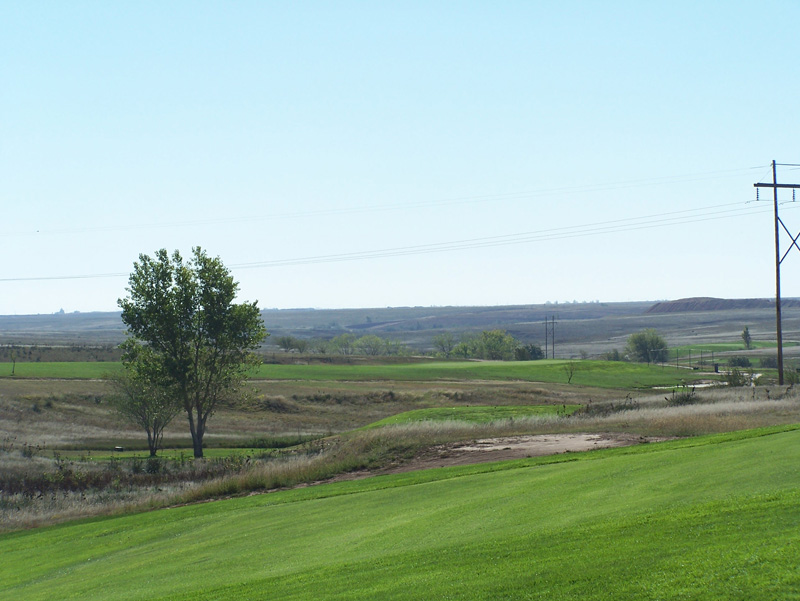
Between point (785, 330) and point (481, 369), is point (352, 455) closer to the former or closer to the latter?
point (481, 369)

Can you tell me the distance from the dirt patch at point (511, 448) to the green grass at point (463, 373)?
54863mm

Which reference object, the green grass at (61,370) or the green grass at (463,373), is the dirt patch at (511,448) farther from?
the green grass at (463,373)

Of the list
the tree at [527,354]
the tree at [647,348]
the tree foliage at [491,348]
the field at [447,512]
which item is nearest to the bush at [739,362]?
the tree at [647,348]

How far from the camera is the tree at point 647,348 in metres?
131

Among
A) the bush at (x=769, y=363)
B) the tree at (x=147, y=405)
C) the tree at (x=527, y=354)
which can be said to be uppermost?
the tree at (x=147, y=405)

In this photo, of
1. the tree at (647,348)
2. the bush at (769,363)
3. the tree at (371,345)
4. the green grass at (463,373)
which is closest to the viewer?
the green grass at (463,373)

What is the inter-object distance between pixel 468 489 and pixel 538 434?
48.2 feet

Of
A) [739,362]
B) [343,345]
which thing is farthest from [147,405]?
[343,345]

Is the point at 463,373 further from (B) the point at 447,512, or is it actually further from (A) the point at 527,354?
(B) the point at 447,512

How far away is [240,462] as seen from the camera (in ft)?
109

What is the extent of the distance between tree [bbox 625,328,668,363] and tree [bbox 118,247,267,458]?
328 feet

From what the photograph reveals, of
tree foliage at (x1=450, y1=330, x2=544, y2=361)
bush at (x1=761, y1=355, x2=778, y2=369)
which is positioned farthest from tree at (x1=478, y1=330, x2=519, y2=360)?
bush at (x1=761, y1=355, x2=778, y2=369)

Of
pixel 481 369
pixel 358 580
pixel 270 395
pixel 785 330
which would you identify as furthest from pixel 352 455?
pixel 785 330

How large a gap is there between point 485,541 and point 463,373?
83.7m
